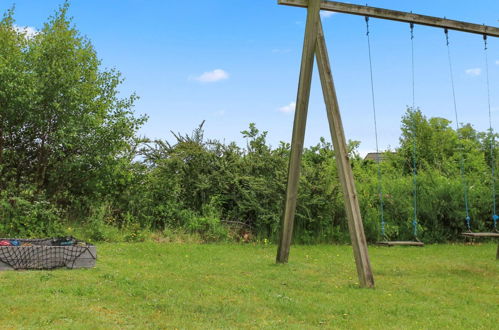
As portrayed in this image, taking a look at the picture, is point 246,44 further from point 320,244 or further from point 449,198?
point 449,198

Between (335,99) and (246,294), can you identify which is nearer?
(246,294)

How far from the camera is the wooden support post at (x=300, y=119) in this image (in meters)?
8.20

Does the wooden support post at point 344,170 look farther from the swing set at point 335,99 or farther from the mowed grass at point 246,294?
the mowed grass at point 246,294

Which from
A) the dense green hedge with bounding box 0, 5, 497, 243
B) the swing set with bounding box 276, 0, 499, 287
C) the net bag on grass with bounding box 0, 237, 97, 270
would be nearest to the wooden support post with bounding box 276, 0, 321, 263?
the swing set with bounding box 276, 0, 499, 287

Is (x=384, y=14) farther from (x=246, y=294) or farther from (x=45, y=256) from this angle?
(x=45, y=256)

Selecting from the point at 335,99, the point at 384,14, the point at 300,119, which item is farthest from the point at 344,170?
the point at 384,14

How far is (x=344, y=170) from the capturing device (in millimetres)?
7477

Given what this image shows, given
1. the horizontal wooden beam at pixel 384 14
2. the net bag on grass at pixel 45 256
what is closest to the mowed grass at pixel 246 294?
the net bag on grass at pixel 45 256

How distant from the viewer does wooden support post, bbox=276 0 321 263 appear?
8.20 meters

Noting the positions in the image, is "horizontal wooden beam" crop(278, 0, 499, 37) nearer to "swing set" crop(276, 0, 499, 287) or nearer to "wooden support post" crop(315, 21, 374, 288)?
"swing set" crop(276, 0, 499, 287)

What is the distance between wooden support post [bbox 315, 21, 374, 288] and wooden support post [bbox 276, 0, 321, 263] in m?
0.29

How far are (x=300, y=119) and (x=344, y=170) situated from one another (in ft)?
5.40

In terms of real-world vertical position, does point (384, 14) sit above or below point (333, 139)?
above

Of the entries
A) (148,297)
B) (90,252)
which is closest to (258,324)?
(148,297)
